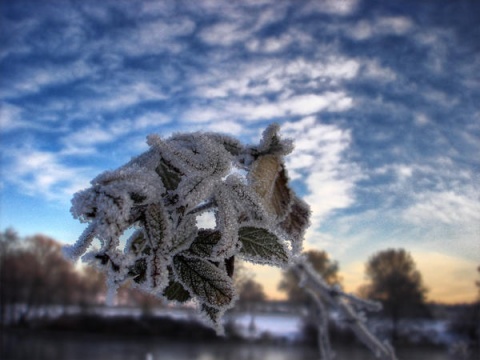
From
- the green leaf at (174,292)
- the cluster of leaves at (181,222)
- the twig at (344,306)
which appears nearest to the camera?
the cluster of leaves at (181,222)

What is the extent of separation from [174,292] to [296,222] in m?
0.19

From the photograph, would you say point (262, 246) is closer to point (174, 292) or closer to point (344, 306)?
point (174, 292)

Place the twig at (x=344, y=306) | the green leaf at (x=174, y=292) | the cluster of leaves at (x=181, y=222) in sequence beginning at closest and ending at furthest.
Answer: the cluster of leaves at (x=181, y=222)
the green leaf at (x=174, y=292)
the twig at (x=344, y=306)

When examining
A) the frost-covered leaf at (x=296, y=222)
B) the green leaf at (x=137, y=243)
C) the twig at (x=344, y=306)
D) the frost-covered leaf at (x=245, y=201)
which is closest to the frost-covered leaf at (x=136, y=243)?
the green leaf at (x=137, y=243)

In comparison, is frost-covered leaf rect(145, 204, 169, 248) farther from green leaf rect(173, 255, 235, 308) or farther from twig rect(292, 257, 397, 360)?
twig rect(292, 257, 397, 360)

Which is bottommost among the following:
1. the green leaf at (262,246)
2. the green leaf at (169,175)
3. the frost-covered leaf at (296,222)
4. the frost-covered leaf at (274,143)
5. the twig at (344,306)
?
the twig at (344,306)

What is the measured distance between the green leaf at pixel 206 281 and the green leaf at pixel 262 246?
4 centimetres

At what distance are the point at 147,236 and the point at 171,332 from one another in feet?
75.0

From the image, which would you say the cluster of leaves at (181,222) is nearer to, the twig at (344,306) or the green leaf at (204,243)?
the green leaf at (204,243)

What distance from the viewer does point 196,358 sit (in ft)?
67.6

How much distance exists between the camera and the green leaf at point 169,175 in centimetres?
42

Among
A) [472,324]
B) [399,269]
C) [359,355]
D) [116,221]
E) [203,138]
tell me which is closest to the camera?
[116,221]

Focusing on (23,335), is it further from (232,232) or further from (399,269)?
(232,232)

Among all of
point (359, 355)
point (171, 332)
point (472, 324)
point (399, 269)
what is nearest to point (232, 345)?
point (171, 332)
